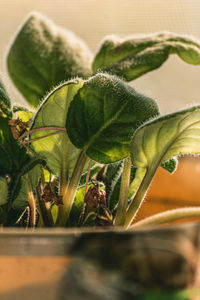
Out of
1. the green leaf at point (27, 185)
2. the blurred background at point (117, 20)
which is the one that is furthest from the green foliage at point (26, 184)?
the blurred background at point (117, 20)

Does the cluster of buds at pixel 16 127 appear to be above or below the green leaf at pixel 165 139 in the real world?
below

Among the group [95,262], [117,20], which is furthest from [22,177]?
[117,20]

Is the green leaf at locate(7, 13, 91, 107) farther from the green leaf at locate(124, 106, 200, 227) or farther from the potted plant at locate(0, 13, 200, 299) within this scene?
the green leaf at locate(124, 106, 200, 227)

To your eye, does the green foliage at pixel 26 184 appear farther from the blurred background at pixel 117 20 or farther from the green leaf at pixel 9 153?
the blurred background at pixel 117 20

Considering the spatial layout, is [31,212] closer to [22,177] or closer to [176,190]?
[22,177]

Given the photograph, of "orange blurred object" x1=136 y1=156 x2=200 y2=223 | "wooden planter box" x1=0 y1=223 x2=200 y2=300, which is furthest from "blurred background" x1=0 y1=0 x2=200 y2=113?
"wooden planter box" x1=0 y1=223 x2=200 y2=300
